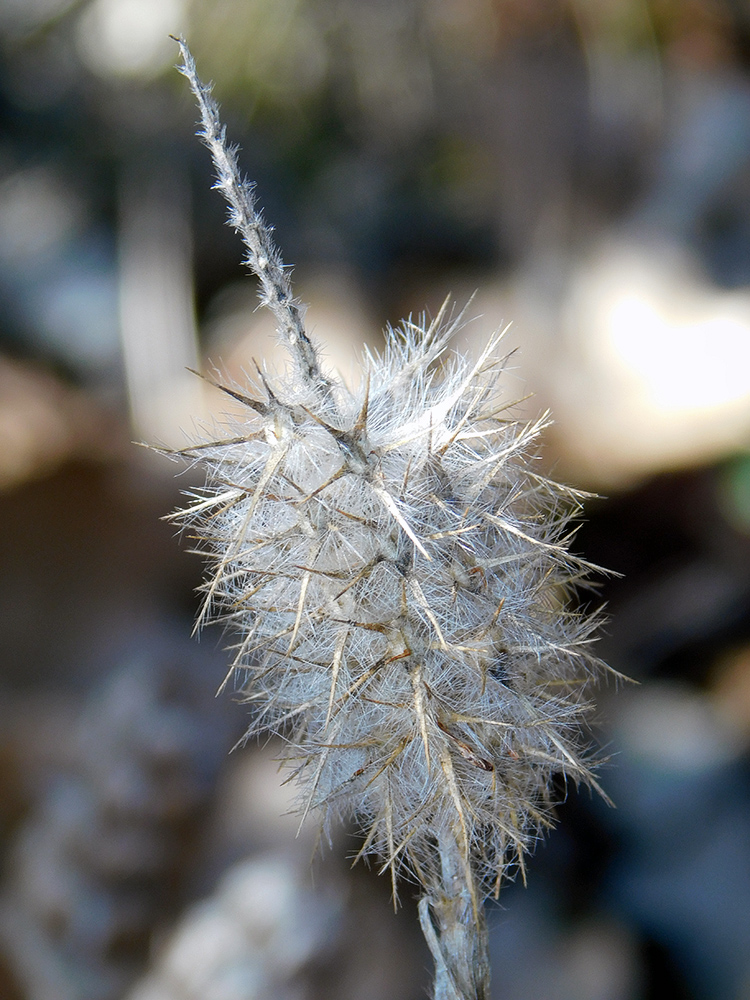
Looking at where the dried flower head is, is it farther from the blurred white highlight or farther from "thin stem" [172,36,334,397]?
the blurred white highlight

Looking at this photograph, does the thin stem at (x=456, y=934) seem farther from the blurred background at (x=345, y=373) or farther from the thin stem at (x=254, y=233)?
the blurred background at (x=345, y=373)

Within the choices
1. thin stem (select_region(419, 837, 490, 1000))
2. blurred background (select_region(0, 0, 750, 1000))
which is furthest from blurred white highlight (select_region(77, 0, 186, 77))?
thin stem (select_region(419, 837, 490, 1000))

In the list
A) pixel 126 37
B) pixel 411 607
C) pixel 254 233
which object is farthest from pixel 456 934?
pixel 126 37

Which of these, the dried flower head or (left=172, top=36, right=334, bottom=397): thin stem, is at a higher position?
(left=172, top=36, right=334, bottom=397): thin stem

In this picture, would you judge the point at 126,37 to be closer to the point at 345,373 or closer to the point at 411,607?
the point at 345,373

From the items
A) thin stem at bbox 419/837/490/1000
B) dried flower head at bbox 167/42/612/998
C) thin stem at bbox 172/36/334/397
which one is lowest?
thin stem at bbox 419/837/490/1000

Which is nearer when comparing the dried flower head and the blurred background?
the dried flower head

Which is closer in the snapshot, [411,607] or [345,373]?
[411,607]
